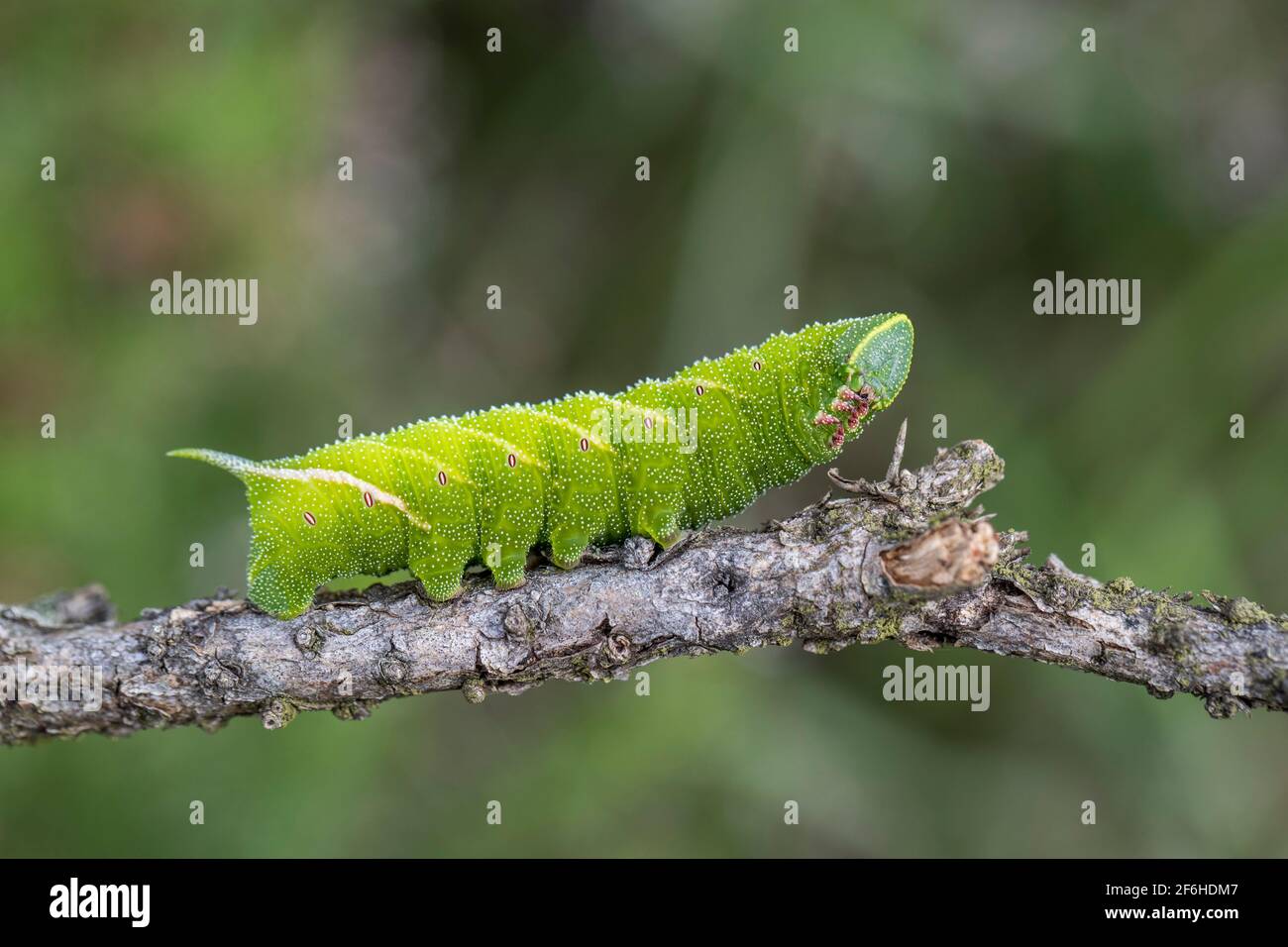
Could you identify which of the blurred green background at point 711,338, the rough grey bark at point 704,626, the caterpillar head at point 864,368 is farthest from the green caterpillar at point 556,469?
the blurred green background at point 711,338

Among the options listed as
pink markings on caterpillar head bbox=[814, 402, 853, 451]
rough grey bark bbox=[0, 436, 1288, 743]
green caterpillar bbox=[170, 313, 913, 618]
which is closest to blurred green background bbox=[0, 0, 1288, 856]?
rough grey bark bbox=[0, 436, 1288, 743]

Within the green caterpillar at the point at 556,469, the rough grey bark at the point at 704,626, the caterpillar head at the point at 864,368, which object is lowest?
the rough grey bark at the point at 704,626

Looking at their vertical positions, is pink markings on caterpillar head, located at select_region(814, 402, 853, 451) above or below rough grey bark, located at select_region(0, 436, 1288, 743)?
above

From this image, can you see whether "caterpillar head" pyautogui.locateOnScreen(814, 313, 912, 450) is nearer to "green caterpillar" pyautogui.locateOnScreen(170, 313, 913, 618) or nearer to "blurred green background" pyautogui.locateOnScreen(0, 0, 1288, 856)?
"green caterpillar" pyautogui.locateOnScreen(170, 313, 913, 618)

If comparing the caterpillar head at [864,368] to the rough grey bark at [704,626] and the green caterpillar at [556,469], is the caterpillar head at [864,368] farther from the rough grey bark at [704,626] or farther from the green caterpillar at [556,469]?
the rough grey bark at [704,626]

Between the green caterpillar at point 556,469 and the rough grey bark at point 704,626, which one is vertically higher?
the green caterpillar at point 556,469

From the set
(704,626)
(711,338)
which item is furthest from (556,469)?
(711,338)

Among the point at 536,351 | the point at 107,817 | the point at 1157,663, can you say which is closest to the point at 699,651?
the point at 1157,663
